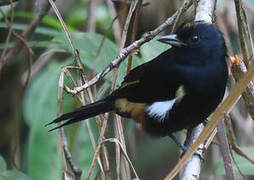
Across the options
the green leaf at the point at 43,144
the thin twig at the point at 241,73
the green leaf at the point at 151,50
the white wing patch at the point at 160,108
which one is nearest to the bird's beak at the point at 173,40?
the green leaf at the point at 151,50

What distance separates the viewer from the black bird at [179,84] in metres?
2.39

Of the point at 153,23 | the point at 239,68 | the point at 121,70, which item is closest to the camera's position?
the point at 239,68

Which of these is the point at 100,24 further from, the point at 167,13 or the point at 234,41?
the point at 234,41

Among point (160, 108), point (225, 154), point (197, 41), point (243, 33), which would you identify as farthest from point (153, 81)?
point (225, 154)

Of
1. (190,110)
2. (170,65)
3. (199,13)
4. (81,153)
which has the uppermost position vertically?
(199,13)

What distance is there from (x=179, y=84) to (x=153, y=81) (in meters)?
0.14

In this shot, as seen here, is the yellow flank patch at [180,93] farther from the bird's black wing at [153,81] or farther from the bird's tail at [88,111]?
the bird's tail at [88,111]

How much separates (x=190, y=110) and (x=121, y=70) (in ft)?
1.19

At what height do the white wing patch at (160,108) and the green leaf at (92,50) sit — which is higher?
the green leaf at (92,50)

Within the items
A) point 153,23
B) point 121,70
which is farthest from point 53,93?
point 153,23

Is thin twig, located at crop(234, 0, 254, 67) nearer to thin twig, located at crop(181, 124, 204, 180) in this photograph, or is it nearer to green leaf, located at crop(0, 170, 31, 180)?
thin twig, located at crop(181, 124, 204, 180)

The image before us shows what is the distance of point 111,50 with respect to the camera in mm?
2736

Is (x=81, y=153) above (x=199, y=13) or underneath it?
underneath

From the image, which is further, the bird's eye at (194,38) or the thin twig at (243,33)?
the bird's eye at (194,38)
